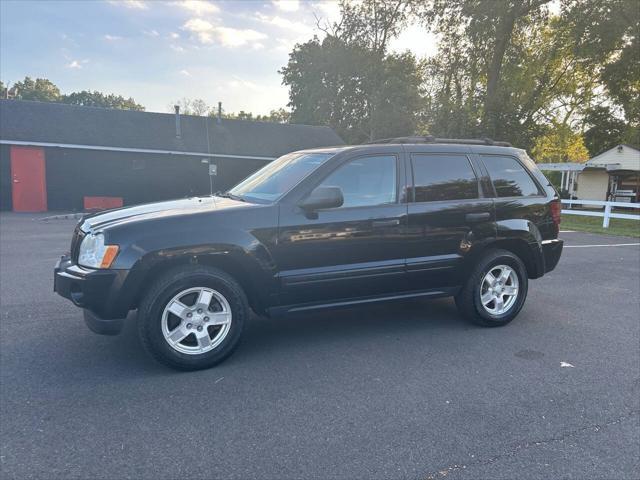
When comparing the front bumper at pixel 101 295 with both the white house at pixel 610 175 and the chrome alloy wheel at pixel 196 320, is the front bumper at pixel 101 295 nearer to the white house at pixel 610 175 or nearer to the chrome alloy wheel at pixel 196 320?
the chrome alloy wheel at pixel 196 320

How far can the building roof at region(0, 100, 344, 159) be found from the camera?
21.2m

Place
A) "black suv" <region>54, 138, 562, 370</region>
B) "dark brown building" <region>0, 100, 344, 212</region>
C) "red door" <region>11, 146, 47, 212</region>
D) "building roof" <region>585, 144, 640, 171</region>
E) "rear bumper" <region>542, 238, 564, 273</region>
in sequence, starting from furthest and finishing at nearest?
"building roof" <region>585, 144, 640, 171</region>, "dark brown building" <region>0, 100, 344, 212</region>, "red door" <region>11, 146, 47, 212</region>, "rear bumper" <region>542, 238, 564, 273</region>, "black suv" <region>54, 138, 562, 370</region>

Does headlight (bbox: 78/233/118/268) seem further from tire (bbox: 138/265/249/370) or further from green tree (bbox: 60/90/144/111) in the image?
green tree (bbox: 60/90/144/111)

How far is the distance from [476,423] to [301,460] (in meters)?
1.23

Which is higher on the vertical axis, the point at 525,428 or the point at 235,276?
the point at 235,276

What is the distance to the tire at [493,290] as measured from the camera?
480 centimetres

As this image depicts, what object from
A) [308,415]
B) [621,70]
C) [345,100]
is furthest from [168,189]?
[621,70]

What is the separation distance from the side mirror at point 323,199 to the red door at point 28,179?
70.1 ft

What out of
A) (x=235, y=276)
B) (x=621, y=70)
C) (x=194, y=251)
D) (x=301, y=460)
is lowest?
(x=301, y=460)

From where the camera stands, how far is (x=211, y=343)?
3771mm

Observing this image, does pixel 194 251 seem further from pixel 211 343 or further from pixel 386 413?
pixel 386 413

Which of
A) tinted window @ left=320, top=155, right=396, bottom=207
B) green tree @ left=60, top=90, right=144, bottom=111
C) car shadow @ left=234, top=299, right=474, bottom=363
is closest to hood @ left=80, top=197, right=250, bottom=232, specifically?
tinted window @ left=320, top=155, right=396, bottom=207

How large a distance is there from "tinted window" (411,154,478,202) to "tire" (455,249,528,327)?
764mm

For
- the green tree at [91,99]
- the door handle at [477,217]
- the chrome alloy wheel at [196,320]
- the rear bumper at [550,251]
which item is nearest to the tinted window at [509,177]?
the door handle at [477,217]
